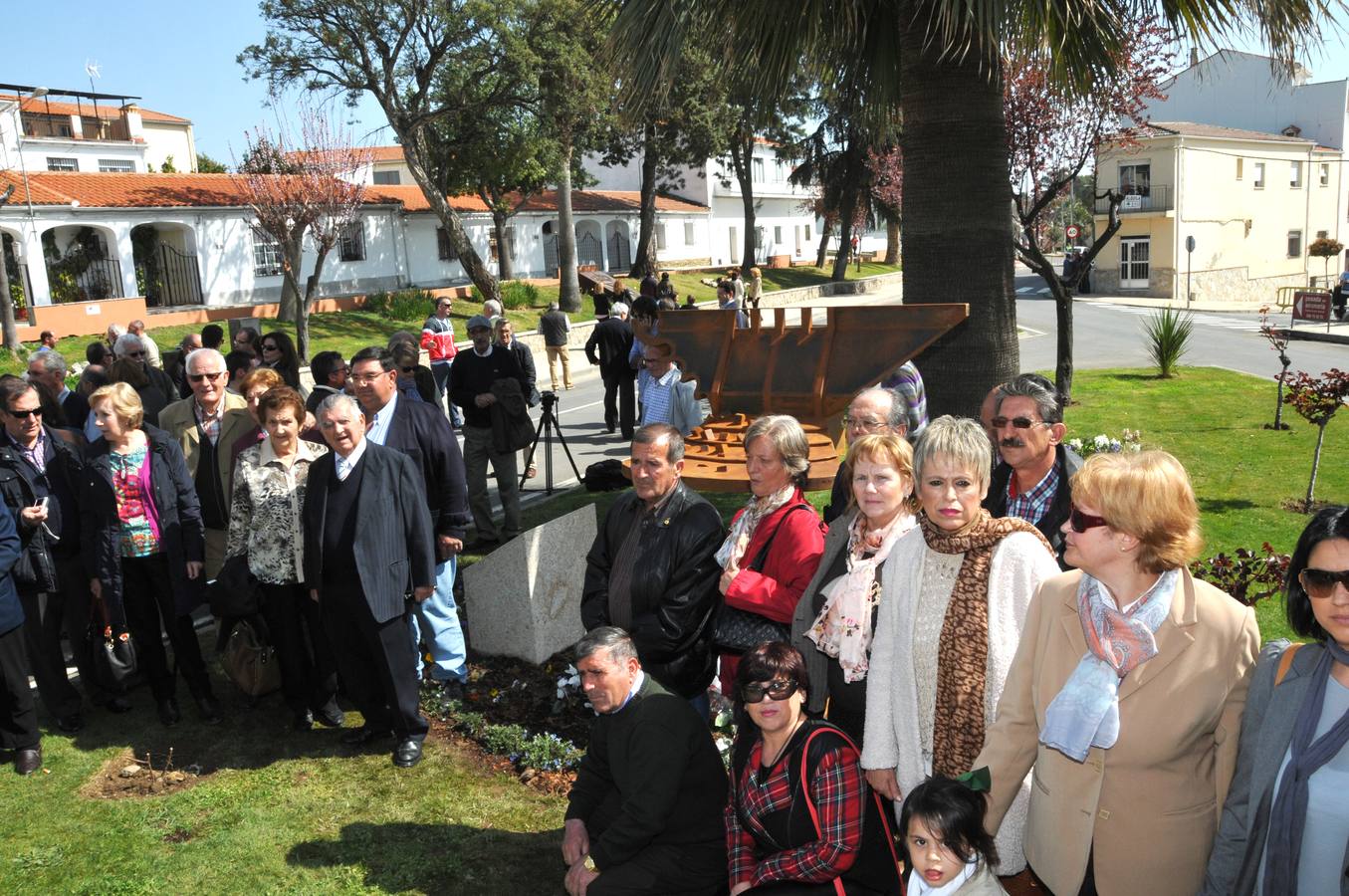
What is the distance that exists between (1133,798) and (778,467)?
1899 millimetres

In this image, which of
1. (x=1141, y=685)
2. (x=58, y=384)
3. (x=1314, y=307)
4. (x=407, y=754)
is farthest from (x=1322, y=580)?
(x=1314, y=307)

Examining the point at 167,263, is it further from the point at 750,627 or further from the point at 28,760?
the point at 750,627

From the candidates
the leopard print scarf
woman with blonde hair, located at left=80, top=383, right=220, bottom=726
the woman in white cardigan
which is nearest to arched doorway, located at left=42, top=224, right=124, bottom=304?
woman with blonde hair, located at left=80, top=383, right=220, bottom=726

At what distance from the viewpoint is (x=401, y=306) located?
31516 millimetres

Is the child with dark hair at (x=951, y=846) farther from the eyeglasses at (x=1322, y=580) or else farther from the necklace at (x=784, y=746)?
the eyeglasses at (x=1322, y=580)

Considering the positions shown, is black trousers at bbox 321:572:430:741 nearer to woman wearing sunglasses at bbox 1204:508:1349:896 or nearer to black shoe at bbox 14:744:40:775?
black shoe at bbox 14:744:40:775

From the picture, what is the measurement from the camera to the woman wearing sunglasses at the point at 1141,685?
2.83 meters

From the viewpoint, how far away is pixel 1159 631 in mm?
2846

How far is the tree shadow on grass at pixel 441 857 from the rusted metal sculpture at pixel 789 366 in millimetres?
2082

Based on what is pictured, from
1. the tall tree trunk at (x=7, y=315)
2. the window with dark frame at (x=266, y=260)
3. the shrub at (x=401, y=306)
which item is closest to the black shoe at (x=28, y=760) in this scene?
the tall tree trunk at (x=7, y=315)

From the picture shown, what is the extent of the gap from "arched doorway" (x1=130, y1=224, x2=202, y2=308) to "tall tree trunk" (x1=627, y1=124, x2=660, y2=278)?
1748 centimetres

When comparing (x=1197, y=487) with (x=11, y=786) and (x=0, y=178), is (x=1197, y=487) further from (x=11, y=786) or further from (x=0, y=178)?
(x=0, y=178)

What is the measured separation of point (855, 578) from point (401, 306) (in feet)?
96.7

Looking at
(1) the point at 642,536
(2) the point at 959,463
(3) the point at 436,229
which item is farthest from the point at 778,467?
(3) the point at 436,229
